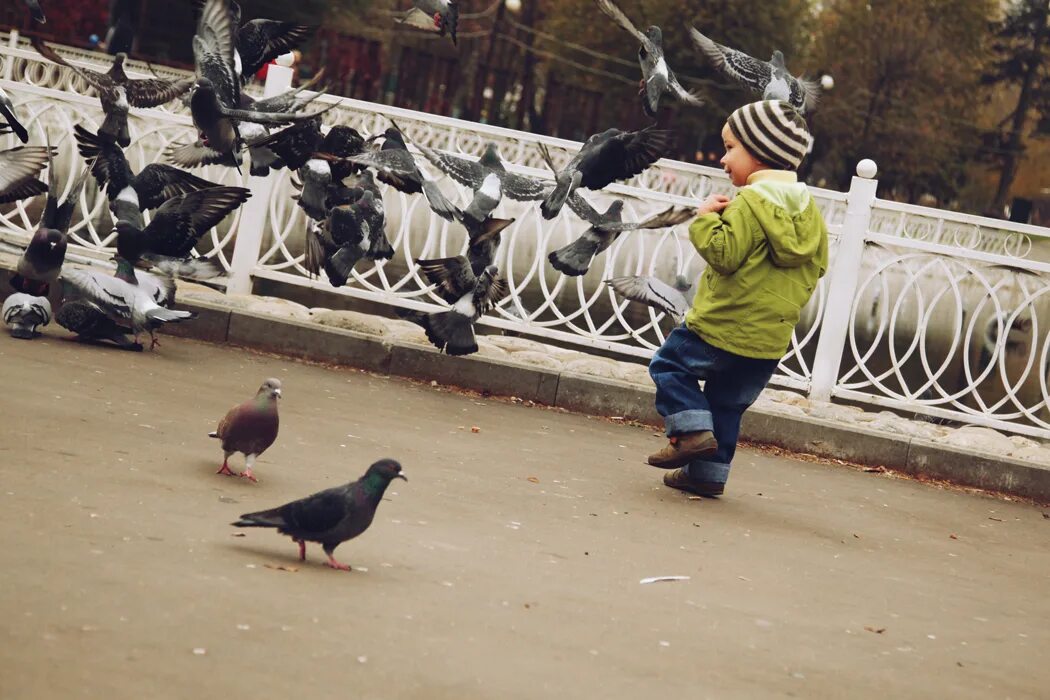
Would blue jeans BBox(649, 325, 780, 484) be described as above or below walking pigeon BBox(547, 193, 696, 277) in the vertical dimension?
below

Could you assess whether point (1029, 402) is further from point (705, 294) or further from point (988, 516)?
point (705, 294)

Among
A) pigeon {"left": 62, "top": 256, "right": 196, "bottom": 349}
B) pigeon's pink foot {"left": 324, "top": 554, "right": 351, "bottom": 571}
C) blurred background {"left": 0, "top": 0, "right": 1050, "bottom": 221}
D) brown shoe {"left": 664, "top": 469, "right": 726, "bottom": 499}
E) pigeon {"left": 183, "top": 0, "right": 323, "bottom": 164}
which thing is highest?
blurred background {"left": 0, "top": 0, "right": 1050, "bottom": 221}

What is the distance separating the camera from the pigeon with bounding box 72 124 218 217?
8352 millimetres

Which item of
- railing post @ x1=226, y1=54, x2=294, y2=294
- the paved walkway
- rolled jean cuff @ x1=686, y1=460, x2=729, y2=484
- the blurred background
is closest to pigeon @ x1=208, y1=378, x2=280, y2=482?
the paved walkway

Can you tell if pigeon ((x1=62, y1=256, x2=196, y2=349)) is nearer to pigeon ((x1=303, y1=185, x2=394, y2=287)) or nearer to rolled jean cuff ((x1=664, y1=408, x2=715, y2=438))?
pigeon ((x1=303, y1=185, x2=394, y2=287))

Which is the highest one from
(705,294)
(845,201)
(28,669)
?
(845,201)

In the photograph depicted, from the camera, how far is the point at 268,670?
3568 mm

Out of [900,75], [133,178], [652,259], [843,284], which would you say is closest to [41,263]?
[133,178]

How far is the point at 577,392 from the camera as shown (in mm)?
8938

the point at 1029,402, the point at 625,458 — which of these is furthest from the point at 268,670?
the point at 1029,402

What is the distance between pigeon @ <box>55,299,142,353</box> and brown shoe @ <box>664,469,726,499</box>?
308 centimetres

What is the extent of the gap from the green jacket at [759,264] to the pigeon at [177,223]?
8.91 feet

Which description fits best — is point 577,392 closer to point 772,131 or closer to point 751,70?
point 751,70

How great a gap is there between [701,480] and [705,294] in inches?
32.4
